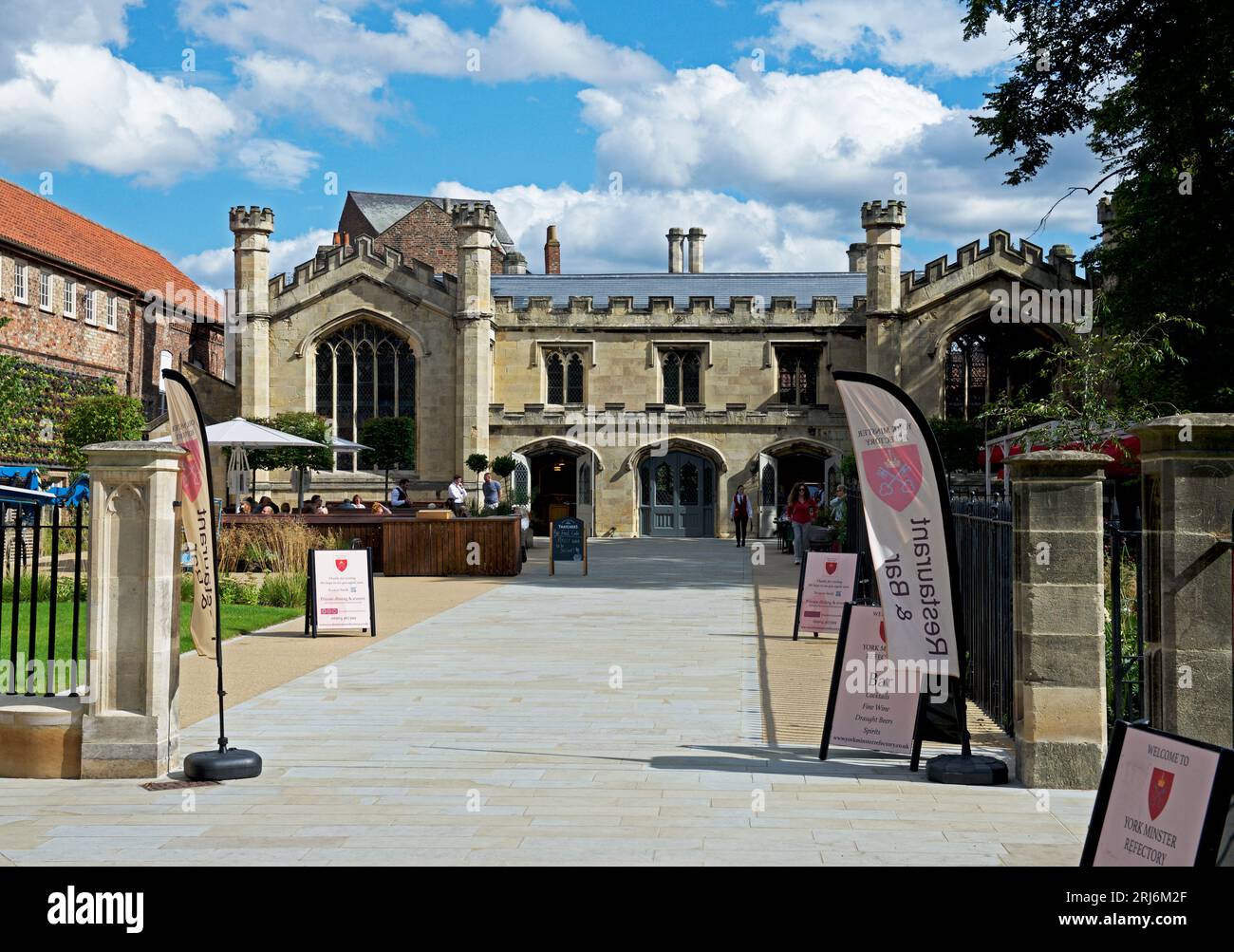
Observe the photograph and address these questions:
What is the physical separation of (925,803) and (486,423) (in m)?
35.4

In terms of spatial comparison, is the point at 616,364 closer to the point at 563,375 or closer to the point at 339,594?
the point at 563,375

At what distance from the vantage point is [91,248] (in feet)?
138

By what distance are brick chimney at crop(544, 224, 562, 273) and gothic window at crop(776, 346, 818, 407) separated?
18592mm

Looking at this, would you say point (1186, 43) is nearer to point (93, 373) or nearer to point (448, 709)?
point (448, 709)

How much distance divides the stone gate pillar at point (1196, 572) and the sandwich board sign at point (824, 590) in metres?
7.99

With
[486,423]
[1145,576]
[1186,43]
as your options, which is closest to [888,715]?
[1145,576]

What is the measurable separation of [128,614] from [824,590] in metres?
8.76

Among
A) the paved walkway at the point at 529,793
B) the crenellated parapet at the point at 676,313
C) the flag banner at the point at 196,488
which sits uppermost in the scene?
the crenellated parapet at the point at 676,313

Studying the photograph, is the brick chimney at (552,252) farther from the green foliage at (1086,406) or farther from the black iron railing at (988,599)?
the black iron railing at (988,599)

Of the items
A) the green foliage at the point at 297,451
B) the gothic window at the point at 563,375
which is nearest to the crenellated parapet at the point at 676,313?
the gothic window at the point at 563,375

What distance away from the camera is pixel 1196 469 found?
235 inches

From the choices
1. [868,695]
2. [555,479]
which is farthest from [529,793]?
[555,479]

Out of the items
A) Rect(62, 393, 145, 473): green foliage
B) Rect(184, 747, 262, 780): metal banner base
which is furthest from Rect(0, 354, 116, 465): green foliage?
Rect(184, 747, 262, 780): metal banner base

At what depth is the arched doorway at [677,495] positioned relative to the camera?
4153 cm
